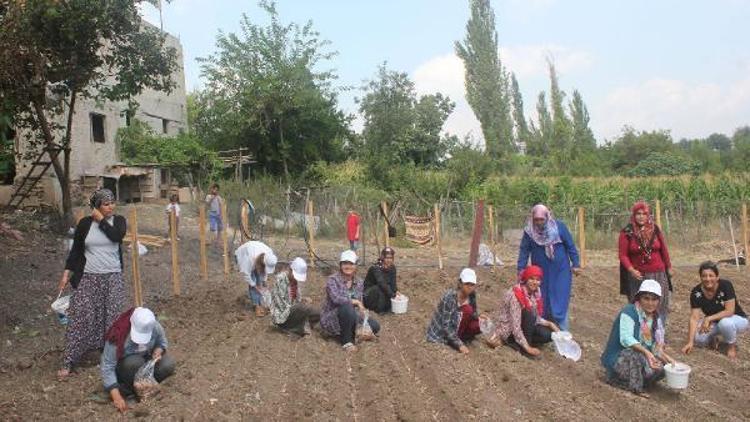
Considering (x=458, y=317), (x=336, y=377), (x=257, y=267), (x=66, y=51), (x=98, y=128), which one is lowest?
(x=336, y=377)

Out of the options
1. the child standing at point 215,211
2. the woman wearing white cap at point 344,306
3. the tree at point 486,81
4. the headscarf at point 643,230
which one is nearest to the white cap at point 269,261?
the woman wearing white cap at point 344,306

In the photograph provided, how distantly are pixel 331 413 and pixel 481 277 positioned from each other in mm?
6911

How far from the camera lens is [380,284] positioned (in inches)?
304

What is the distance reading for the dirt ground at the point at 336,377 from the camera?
184 inches

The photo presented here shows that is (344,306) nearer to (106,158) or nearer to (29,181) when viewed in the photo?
(29,181)

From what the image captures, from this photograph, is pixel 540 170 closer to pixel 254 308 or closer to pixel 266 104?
pixel 266 104

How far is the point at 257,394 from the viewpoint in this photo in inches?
196

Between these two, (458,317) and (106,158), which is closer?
(458,317)

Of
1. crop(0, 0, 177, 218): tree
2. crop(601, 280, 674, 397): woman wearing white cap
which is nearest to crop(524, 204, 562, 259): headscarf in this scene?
crop(601, 280, 674, 397): woman wearing white cap

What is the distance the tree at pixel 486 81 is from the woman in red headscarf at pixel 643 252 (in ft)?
89.9

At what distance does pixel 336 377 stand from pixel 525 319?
1.73m

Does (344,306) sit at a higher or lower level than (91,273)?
lower

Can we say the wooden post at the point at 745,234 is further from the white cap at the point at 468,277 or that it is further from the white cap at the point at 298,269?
the white cap at the point at 298,269

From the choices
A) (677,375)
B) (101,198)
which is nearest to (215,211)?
(101,198)
